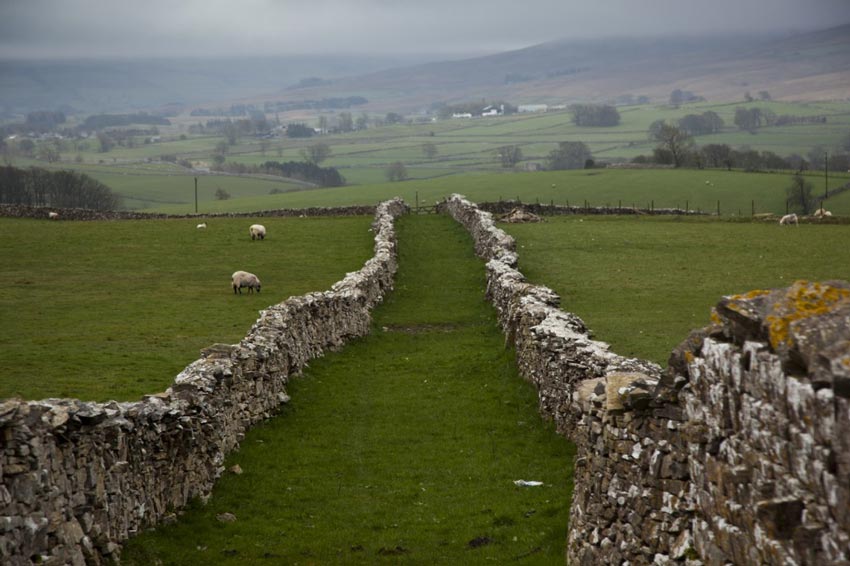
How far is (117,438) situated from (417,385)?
1227 centimetres

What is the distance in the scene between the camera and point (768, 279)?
1553 inches

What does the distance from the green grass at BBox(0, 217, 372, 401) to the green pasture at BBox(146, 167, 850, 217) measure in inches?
1150

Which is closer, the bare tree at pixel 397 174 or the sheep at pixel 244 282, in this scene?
the sheep at pixel 244 282

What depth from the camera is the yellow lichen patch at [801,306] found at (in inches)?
331

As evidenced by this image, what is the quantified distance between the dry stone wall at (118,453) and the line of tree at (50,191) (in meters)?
97.0

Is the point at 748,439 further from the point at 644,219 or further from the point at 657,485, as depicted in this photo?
the point at 644,219

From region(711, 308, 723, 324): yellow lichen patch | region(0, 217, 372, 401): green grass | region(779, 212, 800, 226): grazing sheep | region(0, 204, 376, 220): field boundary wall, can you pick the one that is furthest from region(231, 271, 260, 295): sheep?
region(779, 212, 800, 226): grazing sheep

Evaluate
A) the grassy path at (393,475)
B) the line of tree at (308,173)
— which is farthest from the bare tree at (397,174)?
the grassy path at (393,475)

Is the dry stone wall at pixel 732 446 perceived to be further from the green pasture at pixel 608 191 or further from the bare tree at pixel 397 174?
the bare tree at pixel 397 174

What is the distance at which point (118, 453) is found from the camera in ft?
46.8

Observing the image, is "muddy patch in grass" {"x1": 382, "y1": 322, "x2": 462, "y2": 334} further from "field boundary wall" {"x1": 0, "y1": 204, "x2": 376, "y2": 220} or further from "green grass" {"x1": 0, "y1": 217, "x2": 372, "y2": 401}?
"field boundary wall" {"x1": 0, "y1": 204, "x2": 376, "y2": 220}

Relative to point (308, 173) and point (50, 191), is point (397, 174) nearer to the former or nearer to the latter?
point (308, 173)

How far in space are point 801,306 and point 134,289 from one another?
3575 cm

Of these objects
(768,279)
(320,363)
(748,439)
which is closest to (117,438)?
(748,439)
